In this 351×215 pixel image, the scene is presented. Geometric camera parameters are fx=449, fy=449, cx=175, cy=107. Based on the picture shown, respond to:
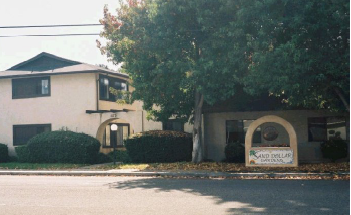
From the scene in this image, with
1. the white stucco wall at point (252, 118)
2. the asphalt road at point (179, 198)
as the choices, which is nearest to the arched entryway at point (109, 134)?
the white stucco wall at point (252, 118)

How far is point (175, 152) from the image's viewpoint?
2295cm

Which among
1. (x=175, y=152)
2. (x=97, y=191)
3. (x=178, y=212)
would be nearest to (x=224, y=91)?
(x=175, y=152)

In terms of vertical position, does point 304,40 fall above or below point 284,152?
above

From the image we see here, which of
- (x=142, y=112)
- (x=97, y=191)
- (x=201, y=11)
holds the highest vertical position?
(x=201, y=11)

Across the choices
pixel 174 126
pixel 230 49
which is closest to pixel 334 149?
pixel 230 49

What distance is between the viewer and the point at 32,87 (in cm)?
2884

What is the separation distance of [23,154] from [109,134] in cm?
596

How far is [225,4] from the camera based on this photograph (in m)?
17.8

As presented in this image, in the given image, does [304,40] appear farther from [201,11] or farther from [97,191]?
[97,191]

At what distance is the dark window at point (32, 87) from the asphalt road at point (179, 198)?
48.2 ft

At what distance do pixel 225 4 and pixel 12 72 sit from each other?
691 inches

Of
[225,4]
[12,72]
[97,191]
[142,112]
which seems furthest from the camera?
[12,72]

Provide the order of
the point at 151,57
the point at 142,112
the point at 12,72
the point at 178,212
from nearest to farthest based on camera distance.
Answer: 1. the point at 178,212
2. the point at 151,57
3. the point at 142,112
4. the point at 12,72

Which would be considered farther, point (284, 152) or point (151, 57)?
point (151, 57)
